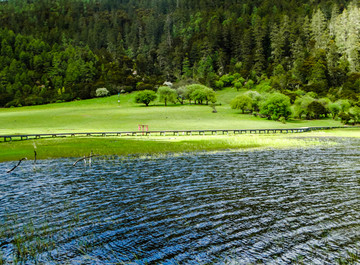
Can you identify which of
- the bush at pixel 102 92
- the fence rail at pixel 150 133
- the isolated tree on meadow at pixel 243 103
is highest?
the bush at pixel 102 92

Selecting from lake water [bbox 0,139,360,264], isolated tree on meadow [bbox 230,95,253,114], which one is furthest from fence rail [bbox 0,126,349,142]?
isolated tree on meadow [bbox 230,95,253,114]

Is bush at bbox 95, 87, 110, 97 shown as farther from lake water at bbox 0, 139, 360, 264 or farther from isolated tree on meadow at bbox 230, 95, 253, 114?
lake water at bbox 0, 139, 360, 264

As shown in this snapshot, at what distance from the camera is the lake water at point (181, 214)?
12664 mm

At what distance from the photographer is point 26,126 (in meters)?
91.3

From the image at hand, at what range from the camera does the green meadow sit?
47.8 metres

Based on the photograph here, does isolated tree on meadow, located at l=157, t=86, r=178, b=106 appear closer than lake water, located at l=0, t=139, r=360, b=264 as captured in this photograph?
No

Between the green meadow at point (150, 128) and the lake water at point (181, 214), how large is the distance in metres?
15.1

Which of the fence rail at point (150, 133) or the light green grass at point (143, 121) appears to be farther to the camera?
the light green grass at point (143, 121)

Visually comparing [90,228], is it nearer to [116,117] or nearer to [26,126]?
[26,126]

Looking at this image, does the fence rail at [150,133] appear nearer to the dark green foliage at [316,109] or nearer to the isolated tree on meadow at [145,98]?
the dark green foliage at [316,109]

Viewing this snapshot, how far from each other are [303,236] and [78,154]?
115ft

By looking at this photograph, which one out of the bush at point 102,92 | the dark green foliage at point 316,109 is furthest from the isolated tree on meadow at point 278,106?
the bush at point 102,92

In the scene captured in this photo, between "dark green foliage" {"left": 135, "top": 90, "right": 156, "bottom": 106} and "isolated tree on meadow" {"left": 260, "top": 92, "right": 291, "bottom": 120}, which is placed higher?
"dark green foliage" {"left": 135, "top": 90, "right": 156, "bottom": 106}

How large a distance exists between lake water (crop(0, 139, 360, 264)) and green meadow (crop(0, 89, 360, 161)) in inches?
594
